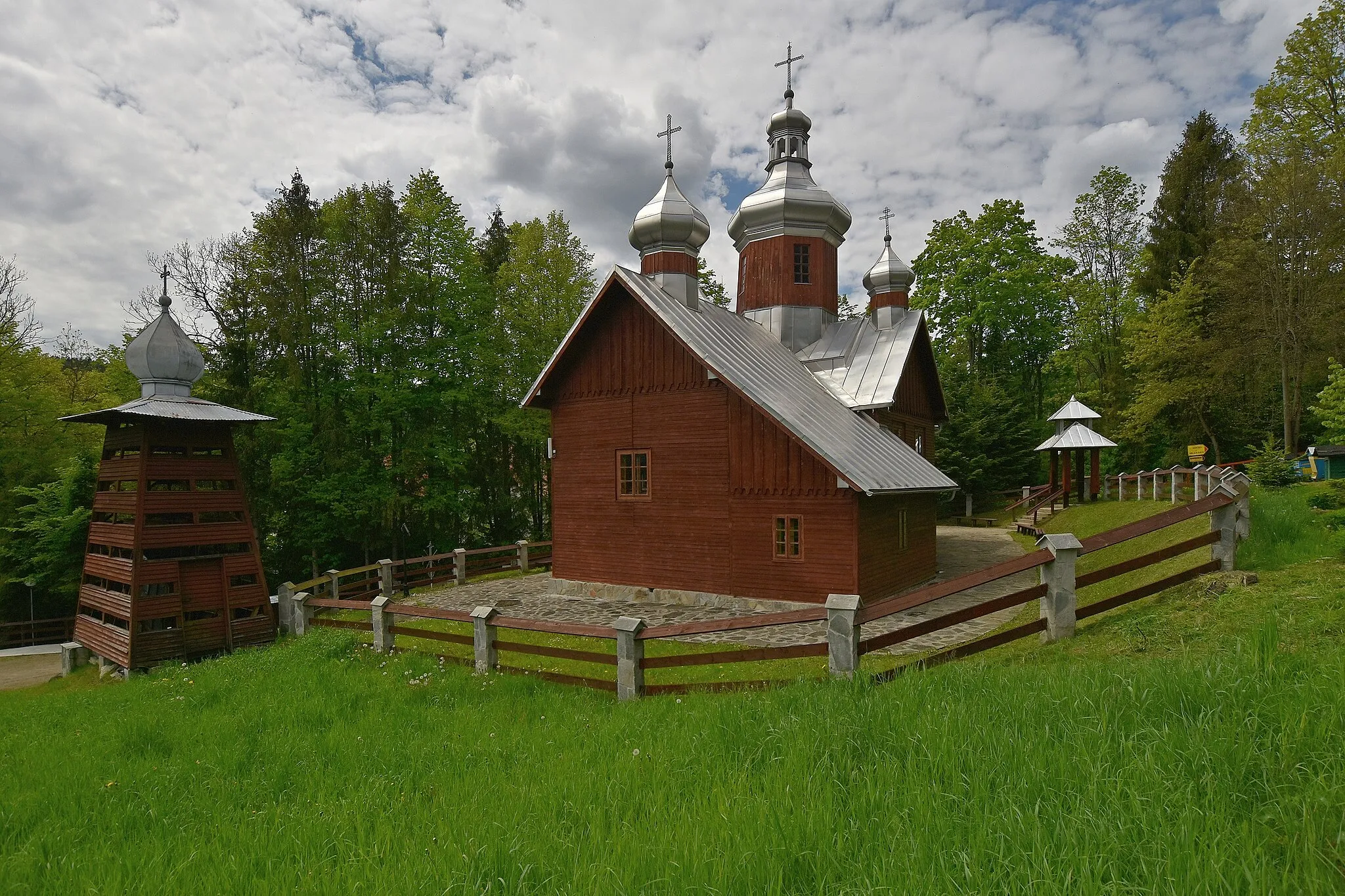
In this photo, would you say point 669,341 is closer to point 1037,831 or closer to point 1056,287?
point 1037,831

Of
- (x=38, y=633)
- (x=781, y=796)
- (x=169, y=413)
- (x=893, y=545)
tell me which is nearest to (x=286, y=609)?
(x=169, y=413)

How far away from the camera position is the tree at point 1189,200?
92.2 feet

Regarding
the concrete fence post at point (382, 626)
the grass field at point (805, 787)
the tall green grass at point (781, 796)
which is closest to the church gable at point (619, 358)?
the concrete fence post at point (382, 626)

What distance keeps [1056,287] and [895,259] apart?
17176 mm

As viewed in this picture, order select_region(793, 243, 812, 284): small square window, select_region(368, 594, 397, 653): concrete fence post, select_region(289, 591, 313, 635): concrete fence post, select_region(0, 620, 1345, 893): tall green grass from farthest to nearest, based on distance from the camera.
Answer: select_region(793, 243, 812, 284): small square window, select_region(289, 591, 313, 635): concrete fence post, select_region(368, 594, 397, 653): concrete fence post, select_region(0, 620, 1345, 893): tall green grass

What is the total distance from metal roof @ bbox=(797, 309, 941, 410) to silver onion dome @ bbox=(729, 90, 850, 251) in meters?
3.29

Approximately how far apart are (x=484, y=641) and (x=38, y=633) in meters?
23.0

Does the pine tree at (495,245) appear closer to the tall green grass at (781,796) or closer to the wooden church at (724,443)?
the wooden church at (724,443)

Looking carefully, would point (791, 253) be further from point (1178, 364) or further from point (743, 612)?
point (1178, 364)

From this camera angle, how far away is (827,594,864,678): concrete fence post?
21.7 feet

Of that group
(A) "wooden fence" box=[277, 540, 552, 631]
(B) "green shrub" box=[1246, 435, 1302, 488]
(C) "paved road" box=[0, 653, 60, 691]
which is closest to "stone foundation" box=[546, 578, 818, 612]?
(A) "wooden fence" box=[277, 540, 552, 631]

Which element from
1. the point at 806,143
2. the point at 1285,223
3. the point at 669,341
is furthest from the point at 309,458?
the point at 1285,223

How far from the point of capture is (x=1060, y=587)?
22.7ft

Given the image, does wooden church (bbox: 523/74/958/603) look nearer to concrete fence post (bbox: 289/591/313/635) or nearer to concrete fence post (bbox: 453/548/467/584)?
concrete fence post (bbox: 453/548/467/584)
